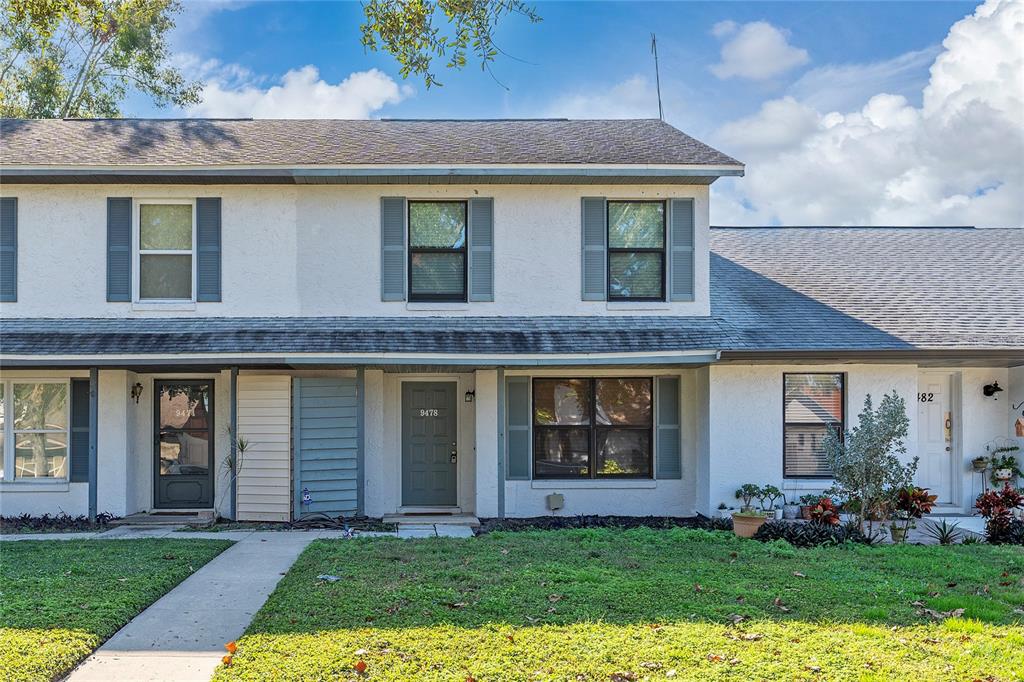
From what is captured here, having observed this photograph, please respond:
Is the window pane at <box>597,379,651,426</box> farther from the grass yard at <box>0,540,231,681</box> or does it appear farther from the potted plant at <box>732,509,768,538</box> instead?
the grass yard at <box>0,540,231,681</box>

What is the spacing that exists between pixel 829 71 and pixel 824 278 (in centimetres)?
425

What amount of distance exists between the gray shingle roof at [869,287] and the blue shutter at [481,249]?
3567 millimetres

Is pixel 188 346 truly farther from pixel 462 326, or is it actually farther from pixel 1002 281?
pixel 1002 281

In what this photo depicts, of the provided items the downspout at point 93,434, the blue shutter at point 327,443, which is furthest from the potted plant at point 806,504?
the downspout at point 93,434

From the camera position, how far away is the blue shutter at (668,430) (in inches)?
468

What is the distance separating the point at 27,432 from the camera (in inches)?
453

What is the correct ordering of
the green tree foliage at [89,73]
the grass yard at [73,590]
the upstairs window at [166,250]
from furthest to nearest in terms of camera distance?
the green tree foliage at [89,73], the upstairs window at [166,250], the grass yard at [73,590]

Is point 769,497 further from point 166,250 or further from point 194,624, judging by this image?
point 166,250

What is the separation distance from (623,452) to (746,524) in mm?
2603

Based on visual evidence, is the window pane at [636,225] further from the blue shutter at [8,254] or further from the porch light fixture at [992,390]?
the blue shutter at [8,254]

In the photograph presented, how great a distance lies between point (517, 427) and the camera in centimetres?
1190

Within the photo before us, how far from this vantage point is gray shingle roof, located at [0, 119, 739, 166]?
455 inches

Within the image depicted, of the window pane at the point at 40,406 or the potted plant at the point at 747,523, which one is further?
the window pane at the point at 40,406

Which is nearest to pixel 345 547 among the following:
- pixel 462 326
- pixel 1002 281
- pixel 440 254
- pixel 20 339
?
pixel 462 326
